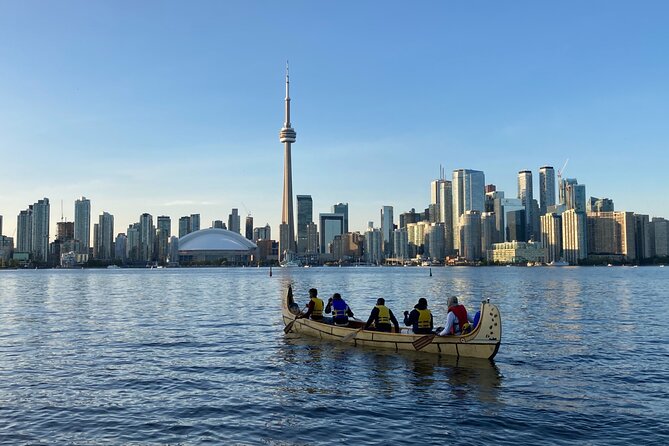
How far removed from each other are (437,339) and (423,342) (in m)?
0.68

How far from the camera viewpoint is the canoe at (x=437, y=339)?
77.5 ft

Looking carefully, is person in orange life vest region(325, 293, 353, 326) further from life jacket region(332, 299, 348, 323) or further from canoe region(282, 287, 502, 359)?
canoe region(282, 287, 502, 359)

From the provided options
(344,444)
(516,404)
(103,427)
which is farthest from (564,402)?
(103,427)

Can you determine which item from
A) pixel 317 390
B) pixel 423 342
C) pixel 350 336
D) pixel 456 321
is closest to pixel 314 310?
pixel 350 336

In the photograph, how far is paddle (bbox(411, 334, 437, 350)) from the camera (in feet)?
82.3

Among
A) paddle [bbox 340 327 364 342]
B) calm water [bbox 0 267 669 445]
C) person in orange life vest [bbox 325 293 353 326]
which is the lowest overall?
calm water [bbox 0 267 669 445]

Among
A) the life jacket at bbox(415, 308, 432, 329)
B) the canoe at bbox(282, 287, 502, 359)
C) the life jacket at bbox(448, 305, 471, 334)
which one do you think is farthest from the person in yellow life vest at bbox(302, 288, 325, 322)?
the life jacket at bbox(448, 305, 471, 334)

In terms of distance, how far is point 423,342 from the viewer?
2538 cm

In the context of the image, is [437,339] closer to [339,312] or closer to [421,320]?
[421,320]

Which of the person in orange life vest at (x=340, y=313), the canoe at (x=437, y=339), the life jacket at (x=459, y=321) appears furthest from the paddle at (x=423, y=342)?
the person in orange life vest at (x=340, y=313)

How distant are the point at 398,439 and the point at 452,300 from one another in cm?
1074

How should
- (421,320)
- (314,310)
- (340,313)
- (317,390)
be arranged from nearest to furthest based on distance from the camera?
(317,390), (421,320), (340,313), (314,310)

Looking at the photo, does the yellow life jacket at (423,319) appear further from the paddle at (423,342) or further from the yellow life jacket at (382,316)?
the yellow life jacket at (382,316)

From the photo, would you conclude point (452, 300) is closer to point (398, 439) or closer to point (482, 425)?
point (482, 425)
